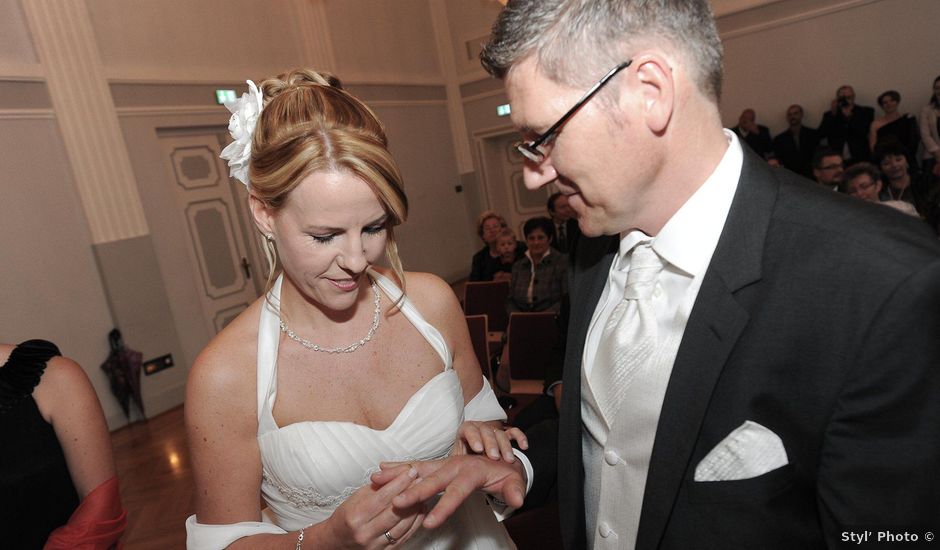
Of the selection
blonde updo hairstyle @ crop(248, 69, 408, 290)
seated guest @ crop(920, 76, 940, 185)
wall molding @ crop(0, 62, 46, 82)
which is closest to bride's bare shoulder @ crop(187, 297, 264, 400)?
blonde updo hairstyle @ crop(248, 69, 408, 290)

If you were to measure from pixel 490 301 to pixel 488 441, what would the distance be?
394 cm

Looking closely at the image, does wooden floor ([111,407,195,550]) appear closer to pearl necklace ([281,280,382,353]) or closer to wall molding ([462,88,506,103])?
pearl necklace ([281,280,382,353])

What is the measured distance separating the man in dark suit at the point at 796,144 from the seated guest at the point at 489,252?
18.3ft

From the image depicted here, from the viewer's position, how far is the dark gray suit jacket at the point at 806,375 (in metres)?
0.88

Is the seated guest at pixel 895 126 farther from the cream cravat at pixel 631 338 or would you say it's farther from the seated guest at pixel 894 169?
the cream cravat at pixel 631 338

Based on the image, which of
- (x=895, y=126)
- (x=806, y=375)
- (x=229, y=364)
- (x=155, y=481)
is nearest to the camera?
(x=806, y=375)

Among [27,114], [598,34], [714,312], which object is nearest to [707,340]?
[714,312]

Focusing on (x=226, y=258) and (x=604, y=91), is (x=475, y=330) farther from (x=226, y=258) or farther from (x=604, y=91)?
(x=226, y=258)

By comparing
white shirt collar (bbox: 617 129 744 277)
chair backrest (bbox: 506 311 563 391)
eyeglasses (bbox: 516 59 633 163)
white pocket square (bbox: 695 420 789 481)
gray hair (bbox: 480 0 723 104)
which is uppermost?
gray hair (bbox: 480 0 723 104)

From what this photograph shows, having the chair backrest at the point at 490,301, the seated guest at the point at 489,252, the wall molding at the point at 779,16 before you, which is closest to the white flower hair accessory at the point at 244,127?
the chair backrest at the point at 490,301

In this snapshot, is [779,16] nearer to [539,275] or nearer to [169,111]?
[539,275]

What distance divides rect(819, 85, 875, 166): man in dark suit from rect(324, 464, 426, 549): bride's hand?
9.87 m

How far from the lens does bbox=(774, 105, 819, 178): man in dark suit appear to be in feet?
30.9

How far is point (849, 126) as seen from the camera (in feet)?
29.8
